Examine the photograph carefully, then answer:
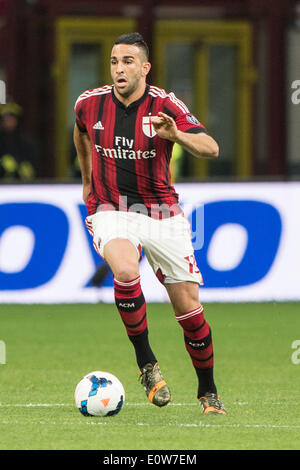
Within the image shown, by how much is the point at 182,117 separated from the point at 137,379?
215cm

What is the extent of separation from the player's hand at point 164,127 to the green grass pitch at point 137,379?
1460 millimetres

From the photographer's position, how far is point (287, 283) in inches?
466

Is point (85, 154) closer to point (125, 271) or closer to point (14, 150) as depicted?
point (125, 271)

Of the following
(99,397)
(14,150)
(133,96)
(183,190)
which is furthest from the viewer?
(14,150)

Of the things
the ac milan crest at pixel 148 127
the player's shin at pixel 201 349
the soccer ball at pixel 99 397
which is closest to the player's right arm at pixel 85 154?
the ac milan crest at pixel 148 127

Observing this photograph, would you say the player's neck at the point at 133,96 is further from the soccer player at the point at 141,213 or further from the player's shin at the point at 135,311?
the player's shin at the point at 135,311

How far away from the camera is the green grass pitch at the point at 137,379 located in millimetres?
5695

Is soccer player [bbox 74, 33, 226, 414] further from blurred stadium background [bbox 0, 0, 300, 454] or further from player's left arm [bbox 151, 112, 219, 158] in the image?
blurred stadium background [bbox 0, 0, 300, 454]

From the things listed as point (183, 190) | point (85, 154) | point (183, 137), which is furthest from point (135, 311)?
point (183, 190)

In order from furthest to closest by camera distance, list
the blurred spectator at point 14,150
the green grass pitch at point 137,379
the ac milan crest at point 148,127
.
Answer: the blurred spectator at point 14,150
the ac milan crest at point 148,127
the green grass pitch at point 137,379

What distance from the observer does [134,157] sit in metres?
6.55

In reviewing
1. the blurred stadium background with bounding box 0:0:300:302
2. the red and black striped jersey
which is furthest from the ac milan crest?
the blurred stadium background with bounding box 0:0:300:302

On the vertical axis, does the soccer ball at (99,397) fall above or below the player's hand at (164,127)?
below

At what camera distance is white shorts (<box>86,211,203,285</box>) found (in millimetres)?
6418
